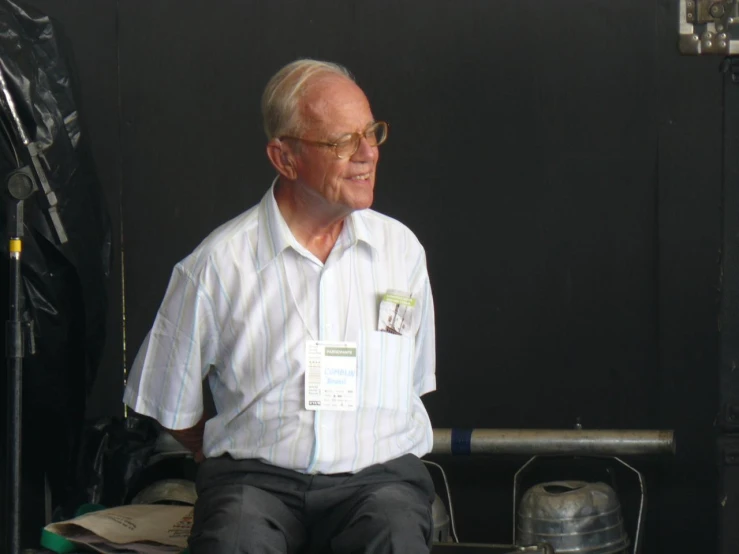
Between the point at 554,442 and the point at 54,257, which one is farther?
the point at 554,442

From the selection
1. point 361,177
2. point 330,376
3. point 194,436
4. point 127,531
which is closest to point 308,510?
point 330,376

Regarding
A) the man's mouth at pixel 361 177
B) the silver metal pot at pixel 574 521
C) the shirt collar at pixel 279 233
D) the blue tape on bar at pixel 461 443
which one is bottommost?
the silver metal pot at pixel 574 521

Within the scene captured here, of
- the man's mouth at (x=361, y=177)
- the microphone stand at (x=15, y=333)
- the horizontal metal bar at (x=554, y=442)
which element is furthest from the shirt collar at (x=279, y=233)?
the horizontal metal bar at (x=554, y=442)

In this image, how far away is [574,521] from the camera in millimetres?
3424

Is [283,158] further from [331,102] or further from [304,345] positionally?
[304,345]

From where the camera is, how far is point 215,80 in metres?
4.21

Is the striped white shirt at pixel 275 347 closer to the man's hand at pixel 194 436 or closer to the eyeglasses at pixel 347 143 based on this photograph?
the man's hand at pixel 194 436

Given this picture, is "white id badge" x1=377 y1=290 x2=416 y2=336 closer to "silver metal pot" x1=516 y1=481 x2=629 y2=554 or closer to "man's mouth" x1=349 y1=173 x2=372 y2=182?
"man's mouth" x1=349 y1=173 x2=372 y2=182

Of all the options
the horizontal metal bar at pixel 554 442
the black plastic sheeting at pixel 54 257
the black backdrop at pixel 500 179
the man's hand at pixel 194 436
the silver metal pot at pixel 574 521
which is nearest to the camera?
the man's hand at pixel 194 436

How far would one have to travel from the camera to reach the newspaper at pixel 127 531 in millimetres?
3035

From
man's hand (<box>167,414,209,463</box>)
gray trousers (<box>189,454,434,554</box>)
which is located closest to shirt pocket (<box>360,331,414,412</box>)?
gray trousers (<box>189,454,434,554</box>)

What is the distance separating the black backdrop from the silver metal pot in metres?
0.57

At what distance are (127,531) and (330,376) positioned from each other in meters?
0.77

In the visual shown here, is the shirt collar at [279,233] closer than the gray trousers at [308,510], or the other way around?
the gray trousers at [308,510]
